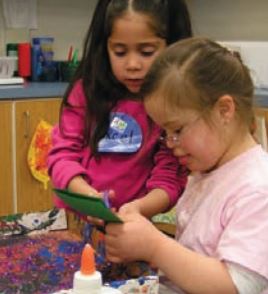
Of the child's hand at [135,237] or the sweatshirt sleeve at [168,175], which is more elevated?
the child's hand at [135,237]

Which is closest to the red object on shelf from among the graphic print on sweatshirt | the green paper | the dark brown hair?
the dark brown hair

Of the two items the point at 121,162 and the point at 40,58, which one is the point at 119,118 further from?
the point at 40,58

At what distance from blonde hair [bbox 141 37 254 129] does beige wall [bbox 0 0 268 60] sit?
2042 mm

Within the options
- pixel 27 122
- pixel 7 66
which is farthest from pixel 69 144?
pixel 7 66

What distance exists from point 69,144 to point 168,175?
21 cm

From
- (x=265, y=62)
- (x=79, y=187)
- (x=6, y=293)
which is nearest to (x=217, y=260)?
(x=6, y=293)

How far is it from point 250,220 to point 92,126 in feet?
1.69

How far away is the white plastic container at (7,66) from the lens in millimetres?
2822

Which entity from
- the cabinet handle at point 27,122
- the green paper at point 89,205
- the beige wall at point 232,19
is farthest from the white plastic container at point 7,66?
the green paper at point 89,205

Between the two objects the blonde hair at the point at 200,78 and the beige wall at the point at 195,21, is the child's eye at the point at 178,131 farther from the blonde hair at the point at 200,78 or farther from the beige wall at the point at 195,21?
the beige wall at the point at 195,21

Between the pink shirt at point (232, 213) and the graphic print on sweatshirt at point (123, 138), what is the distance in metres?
0.27

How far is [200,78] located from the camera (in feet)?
2.59

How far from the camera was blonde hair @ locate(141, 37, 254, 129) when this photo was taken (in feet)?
2.58

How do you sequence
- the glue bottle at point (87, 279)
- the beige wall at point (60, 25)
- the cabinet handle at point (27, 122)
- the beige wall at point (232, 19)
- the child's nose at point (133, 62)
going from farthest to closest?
the beige wall at point (60, 25), the beige wall at point (232, 19), the cabinet handle at point (27, 122), the child's nose at point (133, 62), the glue bottle at point (87, 279)
